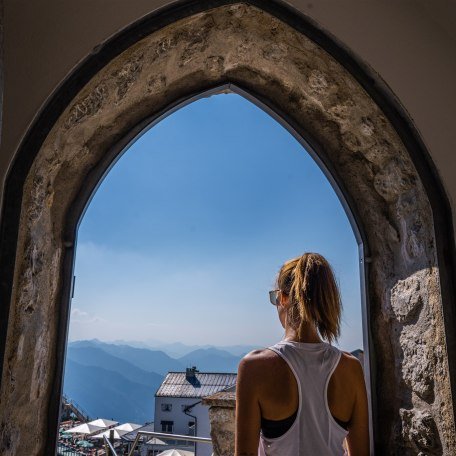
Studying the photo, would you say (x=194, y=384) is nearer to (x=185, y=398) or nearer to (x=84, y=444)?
(x=185, y=398)

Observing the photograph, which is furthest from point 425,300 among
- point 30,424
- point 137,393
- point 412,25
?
point 137,393

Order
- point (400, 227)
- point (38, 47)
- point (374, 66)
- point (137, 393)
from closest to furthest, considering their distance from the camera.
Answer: point (38, 47) → point (374, 66) → point (400, 227) → point (137, 393)

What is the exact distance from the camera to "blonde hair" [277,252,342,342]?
1.16 m

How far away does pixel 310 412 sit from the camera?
106 cm

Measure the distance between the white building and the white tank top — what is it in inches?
472

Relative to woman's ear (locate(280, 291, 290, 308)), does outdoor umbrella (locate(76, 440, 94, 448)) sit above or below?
below

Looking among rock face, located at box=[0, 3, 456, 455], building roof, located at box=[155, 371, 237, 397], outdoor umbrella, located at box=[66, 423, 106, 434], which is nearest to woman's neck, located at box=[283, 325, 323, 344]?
rock face, located at box=[0, 3, 456, 455]

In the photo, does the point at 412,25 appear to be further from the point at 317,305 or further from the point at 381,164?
the point at 317,305

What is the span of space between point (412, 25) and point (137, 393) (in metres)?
116

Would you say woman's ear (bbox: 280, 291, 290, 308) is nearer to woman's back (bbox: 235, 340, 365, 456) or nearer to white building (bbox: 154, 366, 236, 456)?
woman's back (bbox: 235, 340, 365, 456)

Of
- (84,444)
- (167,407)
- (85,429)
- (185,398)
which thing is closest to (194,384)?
(185,398)

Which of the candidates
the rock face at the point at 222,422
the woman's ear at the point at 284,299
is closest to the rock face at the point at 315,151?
the woman's ear at the point at 284,299

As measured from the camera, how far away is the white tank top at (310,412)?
1.04 meters

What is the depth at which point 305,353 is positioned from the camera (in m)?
1.11
